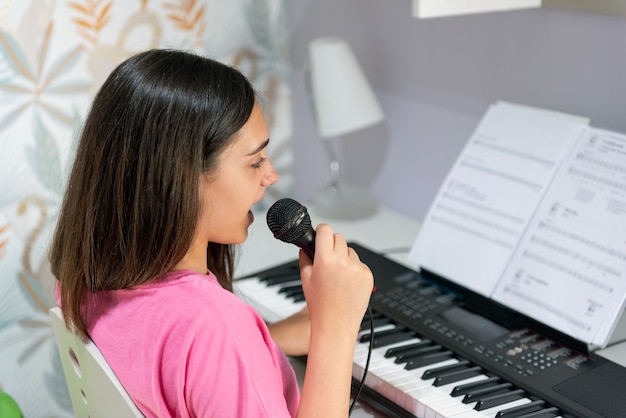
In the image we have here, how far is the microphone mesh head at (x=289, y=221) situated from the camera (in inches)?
43.7

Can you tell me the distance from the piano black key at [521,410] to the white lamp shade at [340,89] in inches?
32.7

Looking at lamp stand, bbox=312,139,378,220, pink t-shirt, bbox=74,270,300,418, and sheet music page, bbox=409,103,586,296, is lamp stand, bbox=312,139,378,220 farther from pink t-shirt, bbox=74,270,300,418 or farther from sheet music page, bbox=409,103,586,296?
pink t-shirt, bbox=74,270,300,418

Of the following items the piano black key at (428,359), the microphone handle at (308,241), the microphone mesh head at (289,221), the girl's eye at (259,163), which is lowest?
the piano black key at (428,359)

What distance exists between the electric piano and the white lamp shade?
436mm

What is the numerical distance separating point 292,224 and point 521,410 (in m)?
0.43

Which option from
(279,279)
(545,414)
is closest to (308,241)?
(545,414)

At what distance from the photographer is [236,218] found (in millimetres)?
1131

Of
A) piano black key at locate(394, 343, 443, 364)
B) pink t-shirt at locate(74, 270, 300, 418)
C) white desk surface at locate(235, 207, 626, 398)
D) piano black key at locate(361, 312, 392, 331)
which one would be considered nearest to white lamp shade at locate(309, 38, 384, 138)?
white desk surface at locate(235, 207, 626, 398)

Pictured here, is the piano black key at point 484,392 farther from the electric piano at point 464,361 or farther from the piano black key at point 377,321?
the piano black key at point 377,321

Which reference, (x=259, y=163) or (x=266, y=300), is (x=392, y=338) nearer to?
(x=266, y=300)

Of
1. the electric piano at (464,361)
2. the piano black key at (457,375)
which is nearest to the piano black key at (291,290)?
the electric piano at (464,361)

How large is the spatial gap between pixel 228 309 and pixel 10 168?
1047 mm

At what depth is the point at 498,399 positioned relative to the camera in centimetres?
124

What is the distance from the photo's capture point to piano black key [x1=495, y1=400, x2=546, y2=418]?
3.95 feet
